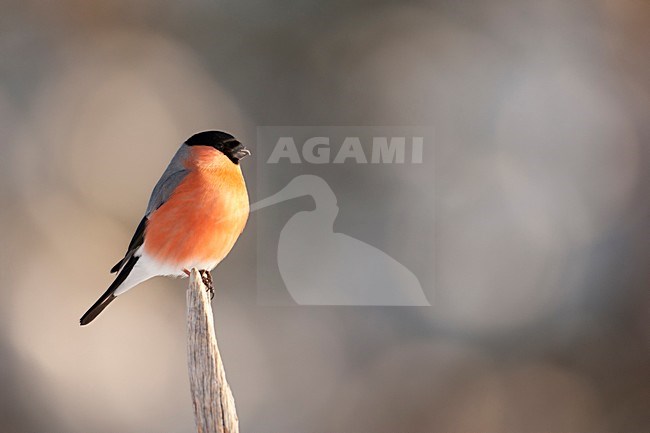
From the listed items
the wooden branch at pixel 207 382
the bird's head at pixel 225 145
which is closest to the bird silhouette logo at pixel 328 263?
the bird's head at pixel 225 145

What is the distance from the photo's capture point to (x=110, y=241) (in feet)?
8.57

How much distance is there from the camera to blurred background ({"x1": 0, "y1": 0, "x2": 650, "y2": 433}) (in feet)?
8.48

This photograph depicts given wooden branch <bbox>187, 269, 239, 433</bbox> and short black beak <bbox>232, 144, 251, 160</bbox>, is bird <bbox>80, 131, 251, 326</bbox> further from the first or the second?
wooden branch <bbox>187, 269, 239, 433</bbox>

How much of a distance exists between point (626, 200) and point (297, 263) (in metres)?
1.20

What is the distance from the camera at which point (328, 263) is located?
260 cm

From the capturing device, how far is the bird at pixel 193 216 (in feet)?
5.14

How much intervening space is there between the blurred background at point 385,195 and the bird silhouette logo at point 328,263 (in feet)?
0.16

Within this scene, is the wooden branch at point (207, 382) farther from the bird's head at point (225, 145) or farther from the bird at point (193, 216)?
the bird's head at point (225, 145)

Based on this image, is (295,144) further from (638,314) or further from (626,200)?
(638,314)

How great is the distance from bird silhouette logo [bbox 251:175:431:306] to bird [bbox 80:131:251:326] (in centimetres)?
89

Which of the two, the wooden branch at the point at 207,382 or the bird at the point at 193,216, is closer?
the wooden branch at the point at 207,382

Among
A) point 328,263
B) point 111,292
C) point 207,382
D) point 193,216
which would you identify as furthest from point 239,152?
point 328,263

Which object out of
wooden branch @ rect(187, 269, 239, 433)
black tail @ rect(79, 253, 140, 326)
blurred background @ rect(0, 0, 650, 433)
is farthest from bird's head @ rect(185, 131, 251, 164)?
blurred background @ rect(0, 0, 650, 433)

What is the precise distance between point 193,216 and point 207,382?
442 mm
